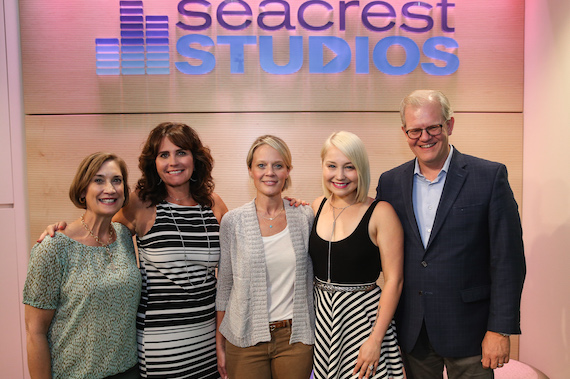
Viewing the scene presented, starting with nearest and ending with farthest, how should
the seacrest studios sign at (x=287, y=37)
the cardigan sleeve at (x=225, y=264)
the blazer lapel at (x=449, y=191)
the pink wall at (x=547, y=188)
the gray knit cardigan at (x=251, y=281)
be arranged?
the blazer lapel at (x=449, y=191), the gray knit cardigan at (x=251, y=281), the cardigan sleeve at (x=225, y=264), the pink wall at (x=547, y=188), the seacrest studios sign at (x=287, y=37)

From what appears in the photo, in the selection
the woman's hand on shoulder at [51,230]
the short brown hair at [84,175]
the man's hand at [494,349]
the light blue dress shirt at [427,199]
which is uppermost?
the short brown hair at [84,175]

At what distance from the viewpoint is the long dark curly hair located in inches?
80.9

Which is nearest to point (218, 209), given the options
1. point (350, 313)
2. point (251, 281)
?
point (251, 281)

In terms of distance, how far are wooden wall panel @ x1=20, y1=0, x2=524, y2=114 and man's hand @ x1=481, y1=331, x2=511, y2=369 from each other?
1921 mm

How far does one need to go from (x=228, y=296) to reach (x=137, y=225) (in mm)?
626

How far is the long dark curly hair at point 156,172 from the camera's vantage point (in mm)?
2055

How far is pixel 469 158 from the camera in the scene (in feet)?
6.06

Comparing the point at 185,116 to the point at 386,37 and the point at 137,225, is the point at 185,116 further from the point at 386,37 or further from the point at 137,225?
the point at 386,37

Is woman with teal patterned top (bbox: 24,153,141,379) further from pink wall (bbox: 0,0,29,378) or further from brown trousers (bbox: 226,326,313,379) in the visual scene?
pink wall (bbox: 0,0,29,378)

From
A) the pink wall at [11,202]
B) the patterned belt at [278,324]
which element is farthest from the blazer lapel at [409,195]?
the pink wall at [11,202]

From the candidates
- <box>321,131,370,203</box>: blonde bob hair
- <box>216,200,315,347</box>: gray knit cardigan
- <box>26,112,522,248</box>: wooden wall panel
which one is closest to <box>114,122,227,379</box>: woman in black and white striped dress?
<box>216,200,315,347</box>: gray knit cardigan

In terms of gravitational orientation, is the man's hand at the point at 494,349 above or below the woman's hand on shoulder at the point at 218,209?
below

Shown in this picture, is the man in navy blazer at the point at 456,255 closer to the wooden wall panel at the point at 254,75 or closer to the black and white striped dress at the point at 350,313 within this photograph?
the black and white striped dress at the point at 350,313

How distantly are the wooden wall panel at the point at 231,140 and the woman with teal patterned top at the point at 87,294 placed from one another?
1.30 metres
